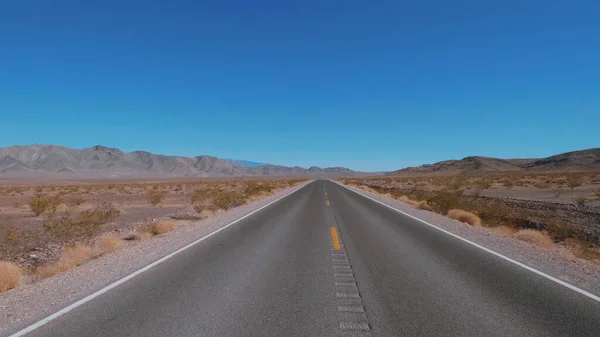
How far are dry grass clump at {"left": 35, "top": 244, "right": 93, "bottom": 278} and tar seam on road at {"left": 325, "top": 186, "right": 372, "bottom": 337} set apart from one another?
5850mm

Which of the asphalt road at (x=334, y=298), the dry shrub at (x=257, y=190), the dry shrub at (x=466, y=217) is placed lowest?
the asphalt road at (x=334, y=298)

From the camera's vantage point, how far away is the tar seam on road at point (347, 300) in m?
4.35

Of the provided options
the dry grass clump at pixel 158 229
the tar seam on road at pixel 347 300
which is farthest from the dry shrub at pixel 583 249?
the dry grass clump at pixel 158 229

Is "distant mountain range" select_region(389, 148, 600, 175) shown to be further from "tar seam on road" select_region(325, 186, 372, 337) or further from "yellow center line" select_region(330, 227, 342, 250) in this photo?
"tar seam on road" select_region(325, 186, 372, 337)

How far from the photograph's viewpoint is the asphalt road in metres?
4.40

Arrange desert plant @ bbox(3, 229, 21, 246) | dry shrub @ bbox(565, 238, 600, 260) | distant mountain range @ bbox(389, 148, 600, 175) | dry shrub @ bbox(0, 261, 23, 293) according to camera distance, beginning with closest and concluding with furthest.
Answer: dry shrub @ bbox(0, 261, 23, 293), dry shrub @ bbox(565, 238, 600, 260), desert plant @ bbox(3, 229, 21, 246), distant mountain range @ bbox(389, 148, 600, 175)

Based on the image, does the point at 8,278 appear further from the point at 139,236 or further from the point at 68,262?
the point at 139,236

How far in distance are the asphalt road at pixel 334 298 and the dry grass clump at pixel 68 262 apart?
2.33 meters

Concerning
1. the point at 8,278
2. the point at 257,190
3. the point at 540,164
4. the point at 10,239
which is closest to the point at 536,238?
the point at 8,278

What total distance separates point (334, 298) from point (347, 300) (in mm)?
202

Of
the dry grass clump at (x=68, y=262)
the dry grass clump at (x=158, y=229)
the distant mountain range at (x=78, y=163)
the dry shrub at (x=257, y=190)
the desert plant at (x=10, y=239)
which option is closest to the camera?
the dry grass clump at (x=68, y=262)

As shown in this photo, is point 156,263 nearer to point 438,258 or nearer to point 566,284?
point 438,258

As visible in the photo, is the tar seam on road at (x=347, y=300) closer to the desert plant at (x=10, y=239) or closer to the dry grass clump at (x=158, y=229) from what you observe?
the dry grass clump at (x=158, y=229)

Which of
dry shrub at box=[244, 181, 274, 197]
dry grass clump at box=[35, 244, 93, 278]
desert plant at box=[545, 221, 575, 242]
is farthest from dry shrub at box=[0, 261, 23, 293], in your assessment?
dry shrub at box=[244, 181, 274, 197]
